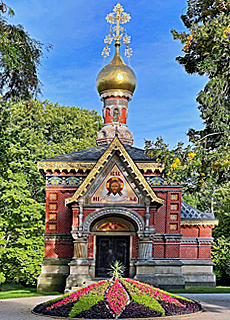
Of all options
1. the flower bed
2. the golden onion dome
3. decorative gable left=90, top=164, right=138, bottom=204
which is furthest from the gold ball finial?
the flower bed

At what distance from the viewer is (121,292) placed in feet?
39.0

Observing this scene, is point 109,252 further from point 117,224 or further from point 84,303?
point 84,303

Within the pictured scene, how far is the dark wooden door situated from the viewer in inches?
778

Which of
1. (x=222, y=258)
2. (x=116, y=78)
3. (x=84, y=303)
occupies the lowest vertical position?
(x=84, y=303)

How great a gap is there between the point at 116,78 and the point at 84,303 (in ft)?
53.0

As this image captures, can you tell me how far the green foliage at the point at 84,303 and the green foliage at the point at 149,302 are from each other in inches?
36.1

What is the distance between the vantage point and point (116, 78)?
25.5 meters

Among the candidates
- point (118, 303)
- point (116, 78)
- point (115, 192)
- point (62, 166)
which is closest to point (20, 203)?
point (62, 166)

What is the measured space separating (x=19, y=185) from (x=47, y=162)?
10.4ft

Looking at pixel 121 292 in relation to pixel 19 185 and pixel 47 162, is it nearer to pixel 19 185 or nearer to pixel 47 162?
pixel 47 162

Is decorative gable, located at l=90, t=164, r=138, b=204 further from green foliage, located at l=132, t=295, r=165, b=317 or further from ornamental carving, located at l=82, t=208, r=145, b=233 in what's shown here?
green foliage, located at l=132, t=295, r=165, b=317

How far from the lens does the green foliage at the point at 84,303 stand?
36.9 ft

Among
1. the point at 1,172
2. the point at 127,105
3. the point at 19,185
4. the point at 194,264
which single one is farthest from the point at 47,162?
the point at 194,264

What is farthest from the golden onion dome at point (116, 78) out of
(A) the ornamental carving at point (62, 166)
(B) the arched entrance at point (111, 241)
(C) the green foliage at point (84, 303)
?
(C) the green foliage at point (84, 303)
